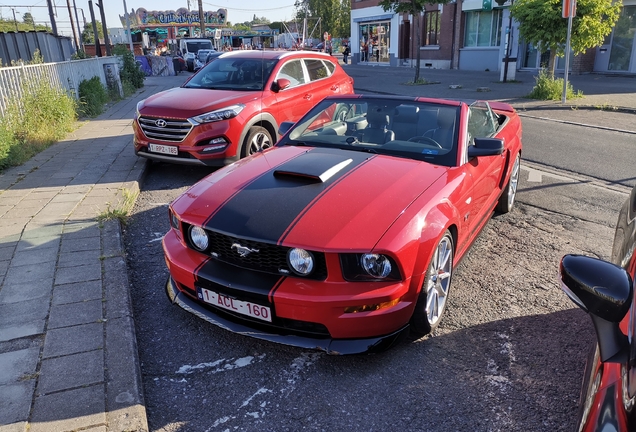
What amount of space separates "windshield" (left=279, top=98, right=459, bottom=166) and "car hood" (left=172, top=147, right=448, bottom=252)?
7.5 inches

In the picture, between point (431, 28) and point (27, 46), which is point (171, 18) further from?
point (27, 46)

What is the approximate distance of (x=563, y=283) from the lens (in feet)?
5.68

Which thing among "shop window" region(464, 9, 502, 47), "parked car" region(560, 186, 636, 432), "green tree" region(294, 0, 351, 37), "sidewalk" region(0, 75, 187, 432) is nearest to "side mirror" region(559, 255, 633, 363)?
"parked car" region(560, 186, 636, 432)

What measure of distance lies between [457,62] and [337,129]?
28.9 m

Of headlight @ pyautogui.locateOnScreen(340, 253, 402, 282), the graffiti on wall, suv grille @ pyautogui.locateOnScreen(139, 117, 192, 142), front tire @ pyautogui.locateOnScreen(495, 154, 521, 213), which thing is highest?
the graffiti on wall

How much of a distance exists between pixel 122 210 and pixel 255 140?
2.29 metres

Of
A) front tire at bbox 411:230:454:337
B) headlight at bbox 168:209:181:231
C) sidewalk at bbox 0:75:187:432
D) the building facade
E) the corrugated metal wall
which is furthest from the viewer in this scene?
Result: the building facade

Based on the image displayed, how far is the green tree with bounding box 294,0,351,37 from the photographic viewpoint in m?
61.6

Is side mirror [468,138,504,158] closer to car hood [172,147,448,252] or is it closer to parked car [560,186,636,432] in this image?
car hood [172,147,448,252]

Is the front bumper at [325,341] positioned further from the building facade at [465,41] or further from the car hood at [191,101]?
the building facade at [465,41]

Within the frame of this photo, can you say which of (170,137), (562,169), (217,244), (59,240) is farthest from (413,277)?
(562,169)

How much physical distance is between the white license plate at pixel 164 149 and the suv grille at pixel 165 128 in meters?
0.11

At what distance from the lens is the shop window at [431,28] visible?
32.6 m

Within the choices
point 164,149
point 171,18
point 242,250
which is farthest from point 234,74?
point 171,18
